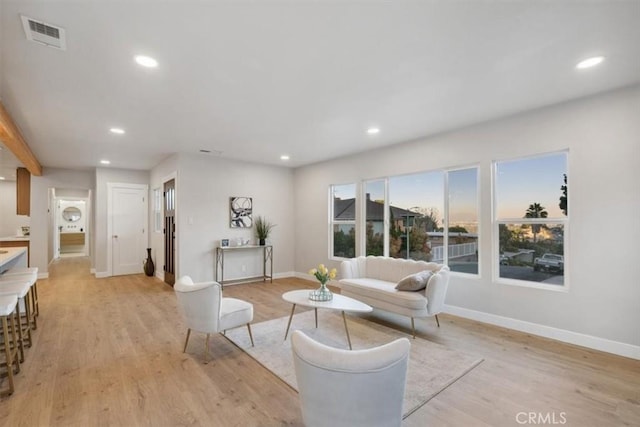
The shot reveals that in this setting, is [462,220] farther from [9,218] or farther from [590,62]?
[9,218]

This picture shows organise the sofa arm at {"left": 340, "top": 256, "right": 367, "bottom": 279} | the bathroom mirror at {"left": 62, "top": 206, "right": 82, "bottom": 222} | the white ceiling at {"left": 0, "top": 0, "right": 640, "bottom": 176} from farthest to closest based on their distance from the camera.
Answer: the bathroom mirror at {"left": 62, "top": 206, "right": 82, "bottom": 222} < the sofa arm at {"left": 340, "top": 256, "right": 367, "bottom": 279} < the white ceiling at {"left": 0, "top": 0, "right": 640, "bottom": 176}

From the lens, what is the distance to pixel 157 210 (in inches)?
279

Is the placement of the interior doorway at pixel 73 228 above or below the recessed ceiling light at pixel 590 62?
below

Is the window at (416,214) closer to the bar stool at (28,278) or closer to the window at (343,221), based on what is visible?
the window at (343,221)

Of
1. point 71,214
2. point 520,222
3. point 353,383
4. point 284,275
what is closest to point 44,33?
point 353,383

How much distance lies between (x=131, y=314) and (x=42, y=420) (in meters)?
2.42

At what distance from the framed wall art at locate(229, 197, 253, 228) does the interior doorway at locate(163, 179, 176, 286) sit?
110 centimetres

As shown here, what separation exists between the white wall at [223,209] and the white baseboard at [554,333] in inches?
160

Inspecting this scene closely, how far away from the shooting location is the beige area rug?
241 cm

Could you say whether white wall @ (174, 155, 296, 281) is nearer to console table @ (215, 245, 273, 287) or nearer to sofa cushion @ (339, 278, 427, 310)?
console table @ (215, 245, 273, 287)

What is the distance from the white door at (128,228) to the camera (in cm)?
710

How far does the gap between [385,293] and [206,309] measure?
2163mm

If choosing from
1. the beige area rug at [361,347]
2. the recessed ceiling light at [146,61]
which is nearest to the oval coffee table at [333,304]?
the beige area rug at [361,347]

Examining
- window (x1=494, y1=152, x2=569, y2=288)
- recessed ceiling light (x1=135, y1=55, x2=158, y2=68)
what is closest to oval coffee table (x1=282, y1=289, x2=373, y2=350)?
window (x1=494, y1=152, x2=569, y2=288)
